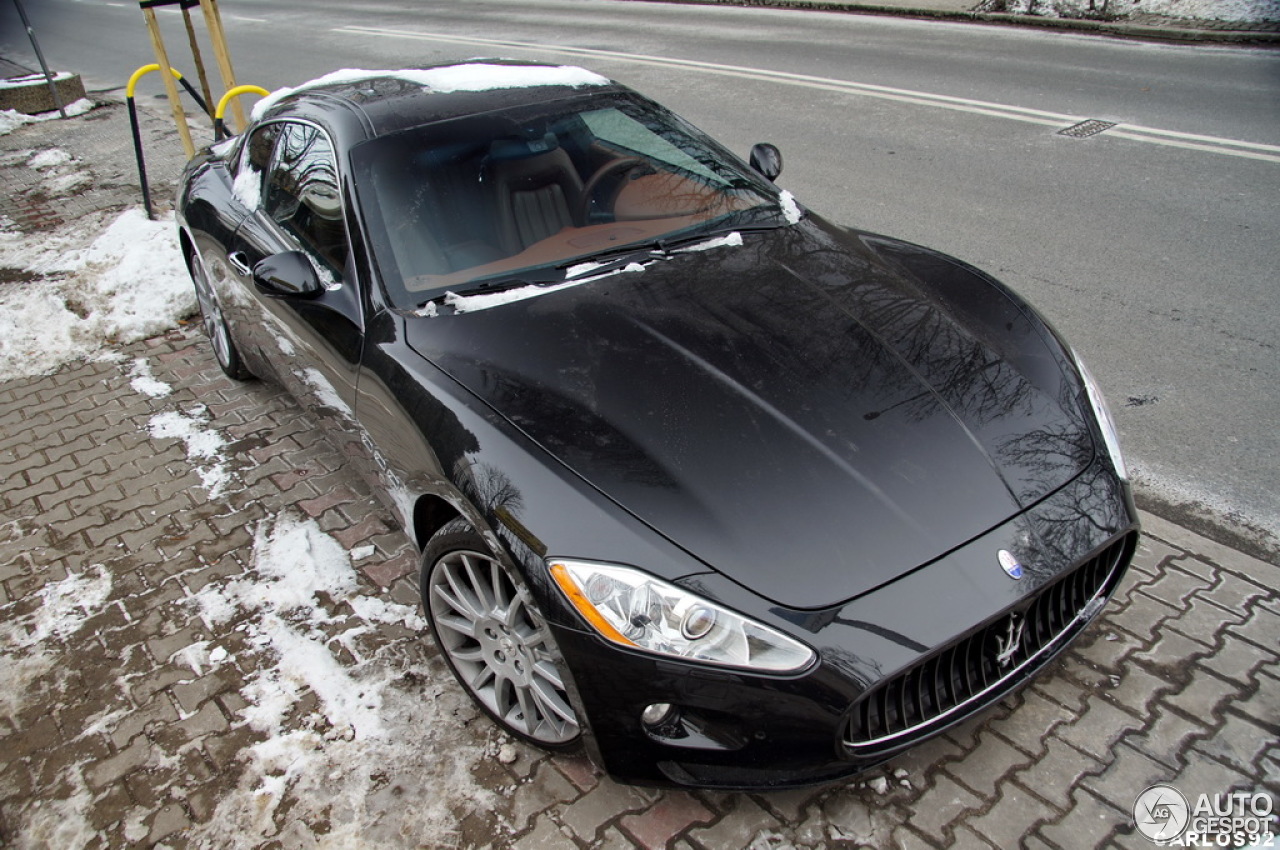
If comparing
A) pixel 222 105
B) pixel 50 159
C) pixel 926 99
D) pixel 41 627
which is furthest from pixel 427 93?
pixel 50 159

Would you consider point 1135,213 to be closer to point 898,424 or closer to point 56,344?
point 898,424

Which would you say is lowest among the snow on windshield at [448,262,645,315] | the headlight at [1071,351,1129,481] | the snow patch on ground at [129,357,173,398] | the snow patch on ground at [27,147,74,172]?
the snow patch on ground at [129,357,173,398]

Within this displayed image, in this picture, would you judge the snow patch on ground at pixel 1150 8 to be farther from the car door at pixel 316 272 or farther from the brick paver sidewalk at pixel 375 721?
the car door at pixel 316 272

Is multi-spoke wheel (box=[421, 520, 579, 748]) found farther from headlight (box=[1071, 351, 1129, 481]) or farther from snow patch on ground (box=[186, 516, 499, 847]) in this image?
headlight (box=[1071, 351, 1129, 481])

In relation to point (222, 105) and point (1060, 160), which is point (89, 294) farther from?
point (1060, 160)

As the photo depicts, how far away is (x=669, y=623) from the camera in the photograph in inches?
83.9

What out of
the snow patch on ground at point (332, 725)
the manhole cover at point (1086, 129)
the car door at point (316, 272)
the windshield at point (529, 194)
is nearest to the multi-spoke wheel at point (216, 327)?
the car door at point (316, 272)

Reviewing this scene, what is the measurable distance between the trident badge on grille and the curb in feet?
35.5

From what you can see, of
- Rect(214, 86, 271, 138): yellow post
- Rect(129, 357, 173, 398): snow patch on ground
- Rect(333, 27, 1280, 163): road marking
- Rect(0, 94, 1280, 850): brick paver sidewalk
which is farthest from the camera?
Rect(333, 27, 1280, 163): road marking

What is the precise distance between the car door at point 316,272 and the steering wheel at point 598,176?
2.72 feet

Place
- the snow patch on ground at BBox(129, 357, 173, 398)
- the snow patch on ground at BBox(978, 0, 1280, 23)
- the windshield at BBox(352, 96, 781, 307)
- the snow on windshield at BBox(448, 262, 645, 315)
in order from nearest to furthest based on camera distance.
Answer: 1. the snow on windshield at BBox(448, 262, 645, 315)
2. the windshield at BBox(352, 96, 781, 307)
3. the snow patch on ground at BBox(129, 357, 173, 398)
4. the snow patch on ground at BBox(978, 0, 1280, 23)

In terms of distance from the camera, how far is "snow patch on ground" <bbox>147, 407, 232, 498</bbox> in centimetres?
411

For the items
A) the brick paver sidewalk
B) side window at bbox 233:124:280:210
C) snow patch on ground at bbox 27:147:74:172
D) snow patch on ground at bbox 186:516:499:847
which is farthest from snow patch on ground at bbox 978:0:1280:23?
snow patch on ground at bbox 186:516:499:847

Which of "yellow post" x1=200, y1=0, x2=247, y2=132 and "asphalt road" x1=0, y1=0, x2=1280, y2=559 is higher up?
"yellow post" x1=200, y1=0, x2=247, y2=132
